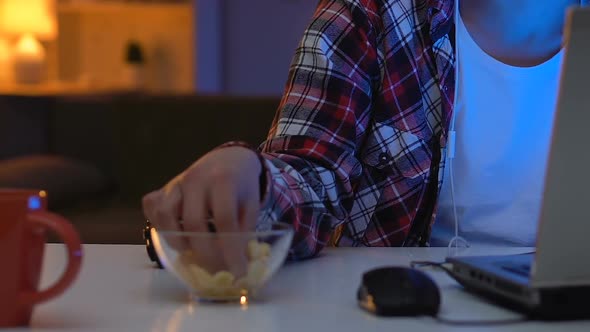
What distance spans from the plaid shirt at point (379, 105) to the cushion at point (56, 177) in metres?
1.63

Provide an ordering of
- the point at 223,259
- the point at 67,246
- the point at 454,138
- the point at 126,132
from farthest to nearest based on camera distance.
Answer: the point at 126,132 < the point at 454,138 < the point at 223,259 < the point at 67,246

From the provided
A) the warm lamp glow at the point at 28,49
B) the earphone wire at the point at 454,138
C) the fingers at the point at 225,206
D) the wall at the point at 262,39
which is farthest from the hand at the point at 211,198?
the warm lamp glow at the point at 28,49

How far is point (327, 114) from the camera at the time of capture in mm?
1193

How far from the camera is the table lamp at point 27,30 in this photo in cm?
414

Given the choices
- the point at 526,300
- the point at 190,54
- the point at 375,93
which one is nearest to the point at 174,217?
the point at 526,300

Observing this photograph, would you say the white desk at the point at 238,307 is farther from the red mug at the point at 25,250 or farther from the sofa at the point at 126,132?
the sofa at the point at 126,132

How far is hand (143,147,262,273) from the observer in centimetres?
79

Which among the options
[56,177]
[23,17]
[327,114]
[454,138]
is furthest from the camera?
[23,17]

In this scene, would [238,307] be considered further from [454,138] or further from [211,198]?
[454,138]

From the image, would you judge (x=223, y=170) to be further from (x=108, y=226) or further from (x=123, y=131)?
(x=123, y=131)

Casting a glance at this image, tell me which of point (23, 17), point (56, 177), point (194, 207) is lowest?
point (56, 177)

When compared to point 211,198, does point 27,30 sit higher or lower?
higher

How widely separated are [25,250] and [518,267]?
374 mm

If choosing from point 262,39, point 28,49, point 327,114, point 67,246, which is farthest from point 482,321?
point 28,49
